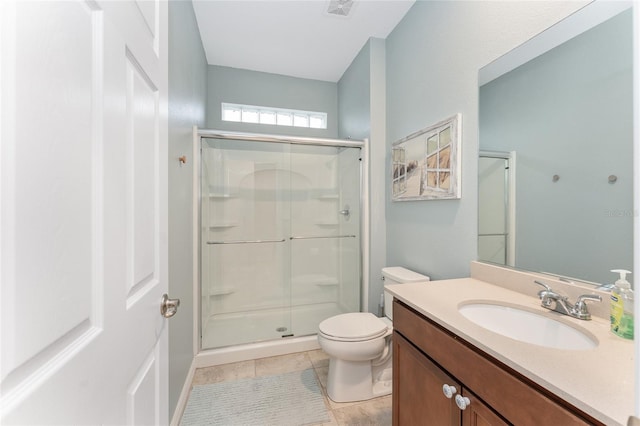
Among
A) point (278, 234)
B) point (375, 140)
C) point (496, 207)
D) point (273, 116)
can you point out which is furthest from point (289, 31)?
point (496, 207)

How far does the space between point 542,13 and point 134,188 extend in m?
1.66

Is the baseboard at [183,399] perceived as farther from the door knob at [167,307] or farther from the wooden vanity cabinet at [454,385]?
the wooden vanity cabinet at [454,385]

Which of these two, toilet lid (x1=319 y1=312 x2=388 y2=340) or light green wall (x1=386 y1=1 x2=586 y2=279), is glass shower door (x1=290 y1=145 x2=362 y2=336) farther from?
toilet lid (x1=319 y1=312 x2=388 y2=340)

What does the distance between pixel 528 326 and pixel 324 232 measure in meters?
1.82

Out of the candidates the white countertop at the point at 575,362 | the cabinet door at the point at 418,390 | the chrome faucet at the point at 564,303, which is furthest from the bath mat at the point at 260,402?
the chrome faucet at the point at 564,303

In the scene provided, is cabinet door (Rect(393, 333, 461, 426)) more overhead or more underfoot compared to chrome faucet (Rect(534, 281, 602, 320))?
more underfoot

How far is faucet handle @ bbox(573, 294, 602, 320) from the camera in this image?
858 mm

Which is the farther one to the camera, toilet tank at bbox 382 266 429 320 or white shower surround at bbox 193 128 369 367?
white shower surround at bbox 193 128 369 367

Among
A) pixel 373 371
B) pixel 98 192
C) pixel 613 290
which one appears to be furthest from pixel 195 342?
pixel 613 290

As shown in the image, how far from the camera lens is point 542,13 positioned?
3.49 feet

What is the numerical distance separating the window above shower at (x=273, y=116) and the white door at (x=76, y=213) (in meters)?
2.32

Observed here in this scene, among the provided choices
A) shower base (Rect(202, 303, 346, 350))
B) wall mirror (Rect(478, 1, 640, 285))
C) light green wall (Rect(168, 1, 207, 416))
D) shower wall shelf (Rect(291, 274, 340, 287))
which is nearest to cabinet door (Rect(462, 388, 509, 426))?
wall mirror (Rect(478, 1, 640, 285))

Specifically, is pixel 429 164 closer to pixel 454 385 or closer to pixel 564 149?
pixel 564 149

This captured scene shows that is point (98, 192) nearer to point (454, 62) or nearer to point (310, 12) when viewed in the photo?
point (454, 62)
